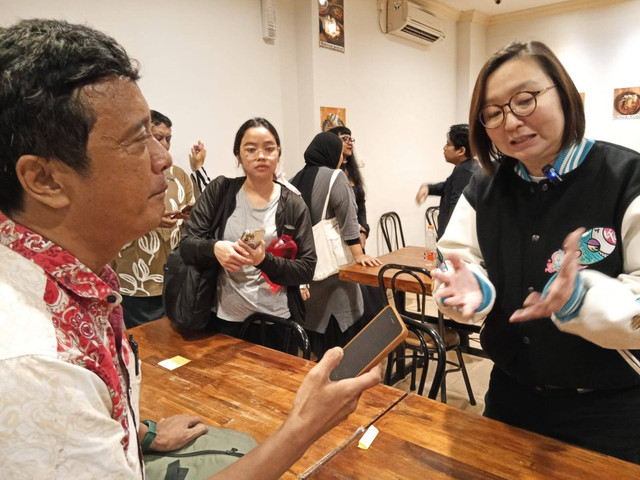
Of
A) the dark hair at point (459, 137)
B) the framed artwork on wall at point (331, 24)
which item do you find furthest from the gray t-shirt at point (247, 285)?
the framed artwork on wall at point (331, 24)

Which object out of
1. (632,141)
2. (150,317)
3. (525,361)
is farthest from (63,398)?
(632,141)

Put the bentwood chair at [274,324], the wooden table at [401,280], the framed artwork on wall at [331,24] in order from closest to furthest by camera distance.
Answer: the bentwood chair at [274,324] → the wooden table at [401,280] → the framed artwork on wall at [331,24]

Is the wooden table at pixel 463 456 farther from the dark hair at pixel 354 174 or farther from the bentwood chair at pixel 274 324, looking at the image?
the dark hair at pixel 354 174

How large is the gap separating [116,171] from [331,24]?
156 inches

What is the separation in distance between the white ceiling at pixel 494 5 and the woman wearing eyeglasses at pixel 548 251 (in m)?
5.34

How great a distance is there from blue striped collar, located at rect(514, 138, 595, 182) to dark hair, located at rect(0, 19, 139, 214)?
1009 millimetres

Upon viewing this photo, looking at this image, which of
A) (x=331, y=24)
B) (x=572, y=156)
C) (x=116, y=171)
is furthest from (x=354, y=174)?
(x=116, y=171)

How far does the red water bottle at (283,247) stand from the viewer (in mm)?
1915

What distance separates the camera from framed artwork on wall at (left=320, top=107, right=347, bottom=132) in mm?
4109

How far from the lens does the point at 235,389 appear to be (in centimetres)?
144

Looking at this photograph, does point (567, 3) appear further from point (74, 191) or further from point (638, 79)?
point (74, 191)

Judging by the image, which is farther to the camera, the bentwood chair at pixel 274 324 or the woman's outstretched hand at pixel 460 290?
the bentwood chair at pixel 274 324

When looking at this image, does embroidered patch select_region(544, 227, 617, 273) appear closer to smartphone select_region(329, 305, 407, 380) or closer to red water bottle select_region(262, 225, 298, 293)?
smartphone select_region(329, 305, 407, 380)

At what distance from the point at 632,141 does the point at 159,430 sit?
6625mm
